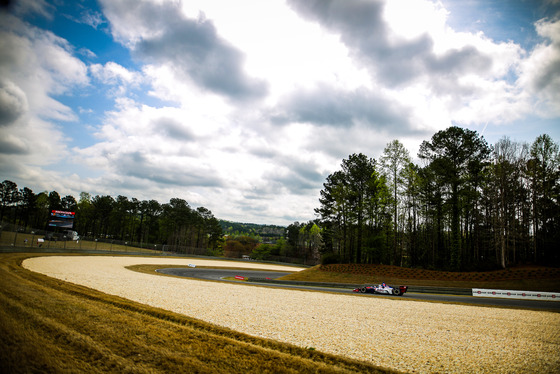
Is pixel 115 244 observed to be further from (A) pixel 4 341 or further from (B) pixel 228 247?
(B) pixel 228 247

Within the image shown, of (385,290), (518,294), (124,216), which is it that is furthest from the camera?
(124,216)

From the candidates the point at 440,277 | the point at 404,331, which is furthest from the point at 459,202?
the point at 404,331

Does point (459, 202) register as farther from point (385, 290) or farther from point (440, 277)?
point (385, 290)

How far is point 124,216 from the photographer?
97562 mm

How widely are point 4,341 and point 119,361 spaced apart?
8.14 feet

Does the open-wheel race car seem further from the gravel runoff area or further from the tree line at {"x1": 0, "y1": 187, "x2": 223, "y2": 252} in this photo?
the tree line at {"x1": 0, "y1": 187, "x2": 223, "y2": 252}

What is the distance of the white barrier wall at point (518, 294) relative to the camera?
20.3 meters

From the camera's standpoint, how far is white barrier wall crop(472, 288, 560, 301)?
799 inches

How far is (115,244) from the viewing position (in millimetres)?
57000

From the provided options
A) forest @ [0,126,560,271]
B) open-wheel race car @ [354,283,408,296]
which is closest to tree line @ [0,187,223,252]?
forest @ [0,126,560,271]

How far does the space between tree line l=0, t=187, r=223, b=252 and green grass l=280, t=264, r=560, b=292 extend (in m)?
64.7

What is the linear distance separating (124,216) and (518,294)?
355 feet

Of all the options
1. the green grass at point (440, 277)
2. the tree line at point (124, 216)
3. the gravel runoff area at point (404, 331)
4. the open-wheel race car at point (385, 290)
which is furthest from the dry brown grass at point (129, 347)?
the tree line at point (124, 216)

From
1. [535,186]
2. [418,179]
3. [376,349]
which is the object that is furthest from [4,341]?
[535,186]
